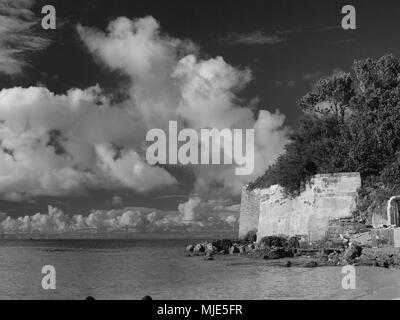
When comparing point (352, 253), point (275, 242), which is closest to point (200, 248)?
point (275, 242)

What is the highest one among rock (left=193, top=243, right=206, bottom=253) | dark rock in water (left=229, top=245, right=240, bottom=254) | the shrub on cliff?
the shrub on cliff

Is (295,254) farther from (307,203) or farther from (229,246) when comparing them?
(229,246)

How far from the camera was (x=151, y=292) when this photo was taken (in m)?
17.5

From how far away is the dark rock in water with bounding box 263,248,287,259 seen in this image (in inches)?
1197

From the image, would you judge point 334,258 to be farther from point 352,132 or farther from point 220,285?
point 352,132

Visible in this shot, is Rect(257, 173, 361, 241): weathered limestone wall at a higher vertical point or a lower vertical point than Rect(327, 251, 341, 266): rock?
higher

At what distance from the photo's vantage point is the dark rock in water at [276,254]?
30.4 metres

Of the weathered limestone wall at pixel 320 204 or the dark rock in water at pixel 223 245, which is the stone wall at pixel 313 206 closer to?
the weathered limestone wall at pixel 320 204

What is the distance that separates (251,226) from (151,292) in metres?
32.0

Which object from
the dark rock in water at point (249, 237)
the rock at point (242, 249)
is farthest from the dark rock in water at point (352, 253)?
the dark rock in water at point (249, 237)

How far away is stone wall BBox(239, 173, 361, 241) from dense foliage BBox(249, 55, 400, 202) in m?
1.18

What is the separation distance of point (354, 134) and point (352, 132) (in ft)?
1.15

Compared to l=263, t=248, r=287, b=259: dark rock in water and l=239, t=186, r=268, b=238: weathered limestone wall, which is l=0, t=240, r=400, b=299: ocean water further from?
l=239, t=186, r=268, b=238: weathered limestone wall

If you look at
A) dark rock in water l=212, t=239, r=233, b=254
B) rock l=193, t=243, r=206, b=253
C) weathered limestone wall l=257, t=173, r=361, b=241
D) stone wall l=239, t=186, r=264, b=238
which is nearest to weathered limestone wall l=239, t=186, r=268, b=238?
stone wall l=239, t=186, r=264, b=238
